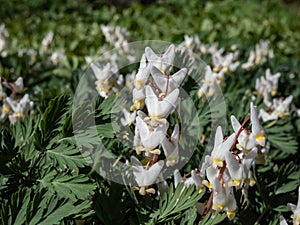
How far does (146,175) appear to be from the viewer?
1.41 m

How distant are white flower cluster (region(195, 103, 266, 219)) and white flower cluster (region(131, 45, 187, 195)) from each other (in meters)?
0.13

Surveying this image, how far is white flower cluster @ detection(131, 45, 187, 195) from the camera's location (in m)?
1.38

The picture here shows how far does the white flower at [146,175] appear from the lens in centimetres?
142

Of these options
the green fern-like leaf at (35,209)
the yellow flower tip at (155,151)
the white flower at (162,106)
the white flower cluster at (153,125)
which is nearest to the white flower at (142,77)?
the white flower cluster at (153,125)

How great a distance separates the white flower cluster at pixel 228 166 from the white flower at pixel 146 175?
143mm

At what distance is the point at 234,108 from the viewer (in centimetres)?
225

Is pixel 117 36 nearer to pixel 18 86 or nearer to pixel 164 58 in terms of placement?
pixel 18 86

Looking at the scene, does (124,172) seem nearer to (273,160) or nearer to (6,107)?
(6,107)

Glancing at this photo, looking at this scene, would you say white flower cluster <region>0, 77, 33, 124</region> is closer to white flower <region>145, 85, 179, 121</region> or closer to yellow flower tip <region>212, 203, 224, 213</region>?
white flower <region>145, 85, 179, 121</region>

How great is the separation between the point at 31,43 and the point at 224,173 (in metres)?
3.74

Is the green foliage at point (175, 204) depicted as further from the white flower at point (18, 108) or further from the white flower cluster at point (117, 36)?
the white flower cluster at point (117, 36)

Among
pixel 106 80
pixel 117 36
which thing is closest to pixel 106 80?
pixel 106 80

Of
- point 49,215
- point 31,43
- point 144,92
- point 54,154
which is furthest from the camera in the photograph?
point 31,43

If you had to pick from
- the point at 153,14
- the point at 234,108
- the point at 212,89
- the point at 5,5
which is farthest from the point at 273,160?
the point at 5,5
